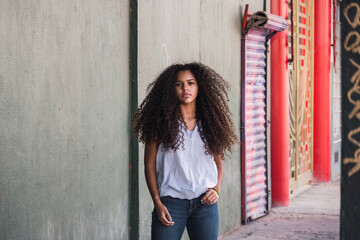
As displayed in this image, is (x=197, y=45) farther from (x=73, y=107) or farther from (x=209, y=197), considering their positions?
(x=209, y=197)

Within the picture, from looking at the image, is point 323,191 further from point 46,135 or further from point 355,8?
point 355,8

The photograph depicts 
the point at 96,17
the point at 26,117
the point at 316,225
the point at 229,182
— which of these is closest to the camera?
the point at 26,117

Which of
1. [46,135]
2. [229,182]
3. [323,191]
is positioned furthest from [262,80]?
[46,135]

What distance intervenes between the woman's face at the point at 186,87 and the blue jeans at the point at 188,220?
63 cm

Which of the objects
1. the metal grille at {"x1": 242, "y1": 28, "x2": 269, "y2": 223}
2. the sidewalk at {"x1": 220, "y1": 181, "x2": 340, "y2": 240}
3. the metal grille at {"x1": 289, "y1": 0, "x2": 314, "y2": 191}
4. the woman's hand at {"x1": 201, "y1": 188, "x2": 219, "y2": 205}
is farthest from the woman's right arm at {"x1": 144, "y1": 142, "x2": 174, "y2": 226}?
the metal grille at {"x1": 289, "y1": 0, "x2": 314, "y2": 191}

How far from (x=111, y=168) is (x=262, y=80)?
3.87m

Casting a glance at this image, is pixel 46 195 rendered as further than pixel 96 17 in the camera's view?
No

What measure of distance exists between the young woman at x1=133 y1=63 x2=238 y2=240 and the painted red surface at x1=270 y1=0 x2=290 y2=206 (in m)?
5.53

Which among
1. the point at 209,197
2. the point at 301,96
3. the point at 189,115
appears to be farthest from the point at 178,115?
the point at 301,96

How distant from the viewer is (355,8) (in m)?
2.16

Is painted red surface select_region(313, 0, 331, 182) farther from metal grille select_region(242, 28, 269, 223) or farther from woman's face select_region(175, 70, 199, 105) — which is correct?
Answer: woman's face select_region(175, 70, 199, 105)

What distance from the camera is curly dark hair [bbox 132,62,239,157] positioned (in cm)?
385

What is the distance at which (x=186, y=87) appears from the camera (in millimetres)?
4004

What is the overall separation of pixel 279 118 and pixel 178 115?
5852mm
